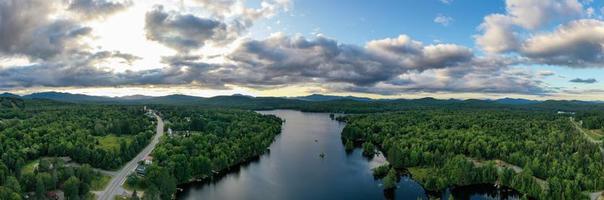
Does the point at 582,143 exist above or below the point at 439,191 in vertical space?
above

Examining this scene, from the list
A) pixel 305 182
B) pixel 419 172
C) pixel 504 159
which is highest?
pixel 504 159

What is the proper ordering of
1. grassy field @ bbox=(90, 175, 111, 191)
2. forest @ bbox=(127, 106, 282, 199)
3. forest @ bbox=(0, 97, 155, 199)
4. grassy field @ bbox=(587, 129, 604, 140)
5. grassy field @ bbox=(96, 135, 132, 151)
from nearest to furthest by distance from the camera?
1. forest @ bbox=(0, 97, 155, 199)
2. forest @ bbox=(127, 106, 282, 199)
3. grassy field @ bbox=(90, 175, 111, 191)
4. grassy field @ bbox=(96, 135, 132, 151)
5. grassy field @ bbox=(587, 129, 604, 140)

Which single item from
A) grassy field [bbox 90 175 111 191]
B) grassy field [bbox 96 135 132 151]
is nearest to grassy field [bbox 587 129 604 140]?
grassy field [bbox 90 175 111 191]

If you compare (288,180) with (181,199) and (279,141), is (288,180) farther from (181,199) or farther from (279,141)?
(279,141)

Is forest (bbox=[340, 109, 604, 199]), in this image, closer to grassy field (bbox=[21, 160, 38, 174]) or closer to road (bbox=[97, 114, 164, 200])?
road (bbox=[97, 114, 164, 200])

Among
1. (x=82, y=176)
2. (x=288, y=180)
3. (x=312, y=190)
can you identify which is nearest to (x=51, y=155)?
(x=82, y=176)

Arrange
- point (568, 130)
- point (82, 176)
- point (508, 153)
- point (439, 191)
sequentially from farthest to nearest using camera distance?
point (568, 130), point (508, 153), point (439, 191), point (82, 176)

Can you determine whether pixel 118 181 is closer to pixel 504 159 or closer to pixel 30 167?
pixel 30 167

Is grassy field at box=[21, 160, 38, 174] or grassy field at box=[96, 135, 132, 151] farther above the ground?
grassy field at box=[96, 135, 132, 151]

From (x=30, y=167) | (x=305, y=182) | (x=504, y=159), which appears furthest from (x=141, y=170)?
(x=504, y=159)

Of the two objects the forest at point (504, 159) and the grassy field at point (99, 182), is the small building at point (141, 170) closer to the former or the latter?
the grassy field at point (99, 182)

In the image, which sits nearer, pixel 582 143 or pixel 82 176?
pixel 82 176
